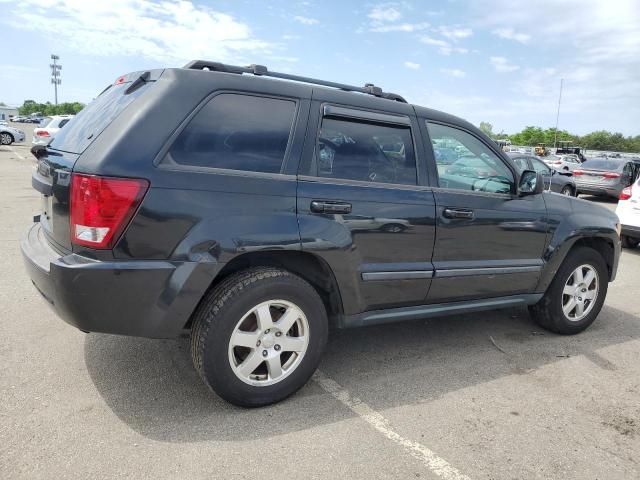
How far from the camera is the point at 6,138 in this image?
26.4 metres

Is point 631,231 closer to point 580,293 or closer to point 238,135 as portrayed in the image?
point 580,293

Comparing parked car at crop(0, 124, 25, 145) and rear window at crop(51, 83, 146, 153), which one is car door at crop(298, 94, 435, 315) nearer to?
rear window at crop(51, 83, 146, 153)

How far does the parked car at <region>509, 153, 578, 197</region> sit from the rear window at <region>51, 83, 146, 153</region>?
38.1 ft

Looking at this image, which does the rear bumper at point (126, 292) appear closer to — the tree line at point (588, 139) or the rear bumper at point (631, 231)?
the rear bumper at point (631, 231)

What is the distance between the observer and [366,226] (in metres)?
3.17

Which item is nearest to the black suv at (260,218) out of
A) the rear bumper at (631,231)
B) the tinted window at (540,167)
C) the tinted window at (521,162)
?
the rear bumper at (631,231)

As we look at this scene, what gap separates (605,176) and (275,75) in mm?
15809

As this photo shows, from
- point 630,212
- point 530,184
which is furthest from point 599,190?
point 530,184

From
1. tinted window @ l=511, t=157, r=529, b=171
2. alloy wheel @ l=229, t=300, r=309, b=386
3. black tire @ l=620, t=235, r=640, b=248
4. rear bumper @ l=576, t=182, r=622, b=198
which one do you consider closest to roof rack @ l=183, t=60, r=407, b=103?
alloy wheel @ l=229, t=300, r=309, b=386

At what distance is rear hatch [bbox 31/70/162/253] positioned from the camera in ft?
8.88

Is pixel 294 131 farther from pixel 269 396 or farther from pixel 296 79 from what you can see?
pixel 269 396

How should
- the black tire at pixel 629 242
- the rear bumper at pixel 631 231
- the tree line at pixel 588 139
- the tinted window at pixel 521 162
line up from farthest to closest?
1. the tree line at pixel 588 139
2. the tinted window at pixel 521 162
3. the black tire at pixel 629 242
4. the rear bumper at pixel 631 231

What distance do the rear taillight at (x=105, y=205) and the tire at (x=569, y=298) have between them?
349cm

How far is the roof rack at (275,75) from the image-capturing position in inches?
118
